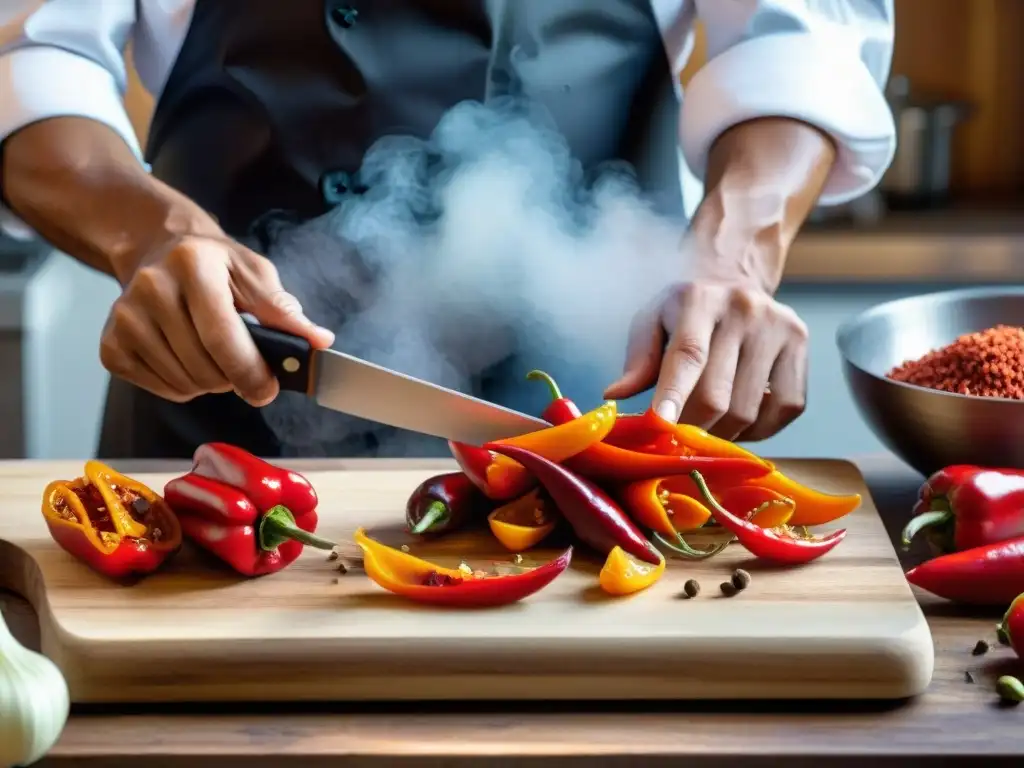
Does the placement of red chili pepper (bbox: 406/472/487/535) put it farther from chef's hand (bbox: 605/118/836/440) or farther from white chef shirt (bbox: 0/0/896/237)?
white chef shirt (bbox: 0/0/896/237)

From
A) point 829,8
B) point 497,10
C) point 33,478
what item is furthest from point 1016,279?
point 33,478

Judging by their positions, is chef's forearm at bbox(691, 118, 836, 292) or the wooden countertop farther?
chef's forearm at bbox(691, 118, 836, 292)

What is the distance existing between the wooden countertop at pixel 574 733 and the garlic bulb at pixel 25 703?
0.07m

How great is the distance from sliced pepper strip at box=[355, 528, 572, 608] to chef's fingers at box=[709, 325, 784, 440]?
31 cm

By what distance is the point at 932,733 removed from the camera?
83cm

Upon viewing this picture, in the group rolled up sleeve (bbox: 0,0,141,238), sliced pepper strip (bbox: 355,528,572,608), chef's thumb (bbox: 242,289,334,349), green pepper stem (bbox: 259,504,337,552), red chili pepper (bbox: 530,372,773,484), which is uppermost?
rolled up sleeve (bbox: 0,0,141,238)

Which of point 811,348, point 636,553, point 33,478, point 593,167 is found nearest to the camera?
point 636,553

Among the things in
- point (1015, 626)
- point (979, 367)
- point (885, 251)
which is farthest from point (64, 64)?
point (885, 251)

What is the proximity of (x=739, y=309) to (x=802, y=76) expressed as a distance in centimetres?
29

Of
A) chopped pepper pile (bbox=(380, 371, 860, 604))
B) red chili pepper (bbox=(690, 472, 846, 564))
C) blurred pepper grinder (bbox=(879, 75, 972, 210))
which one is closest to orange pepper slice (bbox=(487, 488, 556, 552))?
chopped pepper pile (bbox=(380, 371, 860, 604))

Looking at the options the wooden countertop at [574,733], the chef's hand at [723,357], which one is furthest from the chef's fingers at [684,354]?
the wooden countertop at [574,733]

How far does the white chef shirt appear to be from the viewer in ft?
4.42

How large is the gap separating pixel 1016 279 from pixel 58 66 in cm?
167

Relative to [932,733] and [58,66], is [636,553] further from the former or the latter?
[58,66]
